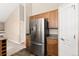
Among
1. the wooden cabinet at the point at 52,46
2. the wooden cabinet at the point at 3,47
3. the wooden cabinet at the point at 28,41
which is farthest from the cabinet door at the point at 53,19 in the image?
the wooden cabinet at the point at 3,47

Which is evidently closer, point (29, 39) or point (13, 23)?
point (13, 23)

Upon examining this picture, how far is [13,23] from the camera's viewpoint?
5.55ft

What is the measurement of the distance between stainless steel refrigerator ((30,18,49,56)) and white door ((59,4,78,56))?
0.92ft

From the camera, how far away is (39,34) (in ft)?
6.20

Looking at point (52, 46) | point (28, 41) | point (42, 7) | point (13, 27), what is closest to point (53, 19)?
point (42, 7)

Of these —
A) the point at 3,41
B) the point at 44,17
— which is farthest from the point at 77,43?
the point at 3,41

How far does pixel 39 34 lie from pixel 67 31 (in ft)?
1.62

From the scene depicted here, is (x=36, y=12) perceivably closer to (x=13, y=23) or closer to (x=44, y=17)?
(x=44, y=17)

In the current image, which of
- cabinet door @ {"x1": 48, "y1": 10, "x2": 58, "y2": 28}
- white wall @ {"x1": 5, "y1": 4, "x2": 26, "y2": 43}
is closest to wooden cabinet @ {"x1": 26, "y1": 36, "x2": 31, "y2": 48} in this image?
white wall @ {"x1": 5, "y1": 4, "x2": 26, "y2": 43}

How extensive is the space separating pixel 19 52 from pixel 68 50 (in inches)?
31.2

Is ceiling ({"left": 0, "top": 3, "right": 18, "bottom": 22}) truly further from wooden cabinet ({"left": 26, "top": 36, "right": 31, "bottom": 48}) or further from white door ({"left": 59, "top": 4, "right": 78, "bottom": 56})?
white door ({"left": 59, "top": 4, "right": 78, "bottom": 56})

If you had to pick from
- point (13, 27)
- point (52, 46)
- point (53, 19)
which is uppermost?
point (53, 19)

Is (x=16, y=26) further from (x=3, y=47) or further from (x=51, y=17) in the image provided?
(x=51, y=17)

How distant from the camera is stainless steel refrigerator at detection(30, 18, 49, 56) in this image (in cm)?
186
